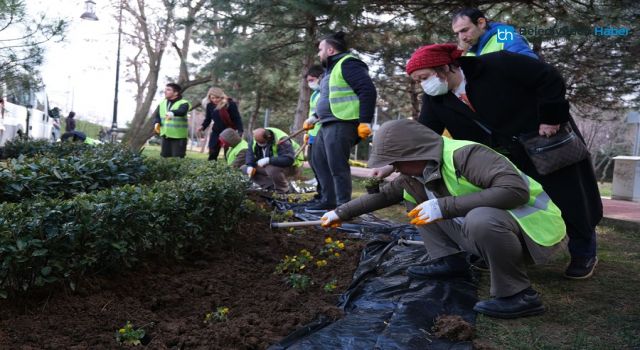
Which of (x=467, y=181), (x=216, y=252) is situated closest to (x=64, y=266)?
(x=216, y=252)

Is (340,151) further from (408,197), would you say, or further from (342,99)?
(408,197)

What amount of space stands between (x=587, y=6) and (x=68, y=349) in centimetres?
695

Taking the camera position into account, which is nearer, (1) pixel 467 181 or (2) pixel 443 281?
(1) pixel 467 181

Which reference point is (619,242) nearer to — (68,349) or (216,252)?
(216,252)

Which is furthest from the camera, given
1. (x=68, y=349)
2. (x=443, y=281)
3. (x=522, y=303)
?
(x=443, y=281)

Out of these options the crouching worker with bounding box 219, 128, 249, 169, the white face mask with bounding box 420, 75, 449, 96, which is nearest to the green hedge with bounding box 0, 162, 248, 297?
the white face mask with bounding box 420, 75, 449, 96

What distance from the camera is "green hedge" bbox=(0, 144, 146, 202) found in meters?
3.86

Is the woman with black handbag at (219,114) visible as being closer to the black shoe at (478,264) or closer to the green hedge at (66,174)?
the green hedge at (66,174)

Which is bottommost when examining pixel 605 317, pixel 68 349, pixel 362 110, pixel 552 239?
pixel 68 349

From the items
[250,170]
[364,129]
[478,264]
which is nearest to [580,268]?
[478,264]

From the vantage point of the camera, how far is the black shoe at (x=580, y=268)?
323cm

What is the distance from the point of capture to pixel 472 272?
3.36 meters

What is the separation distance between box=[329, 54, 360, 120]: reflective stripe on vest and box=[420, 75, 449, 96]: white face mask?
189cm

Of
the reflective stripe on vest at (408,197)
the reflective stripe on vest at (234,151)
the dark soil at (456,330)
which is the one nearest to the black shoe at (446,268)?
the reflective stripe on vest at (408,197)
